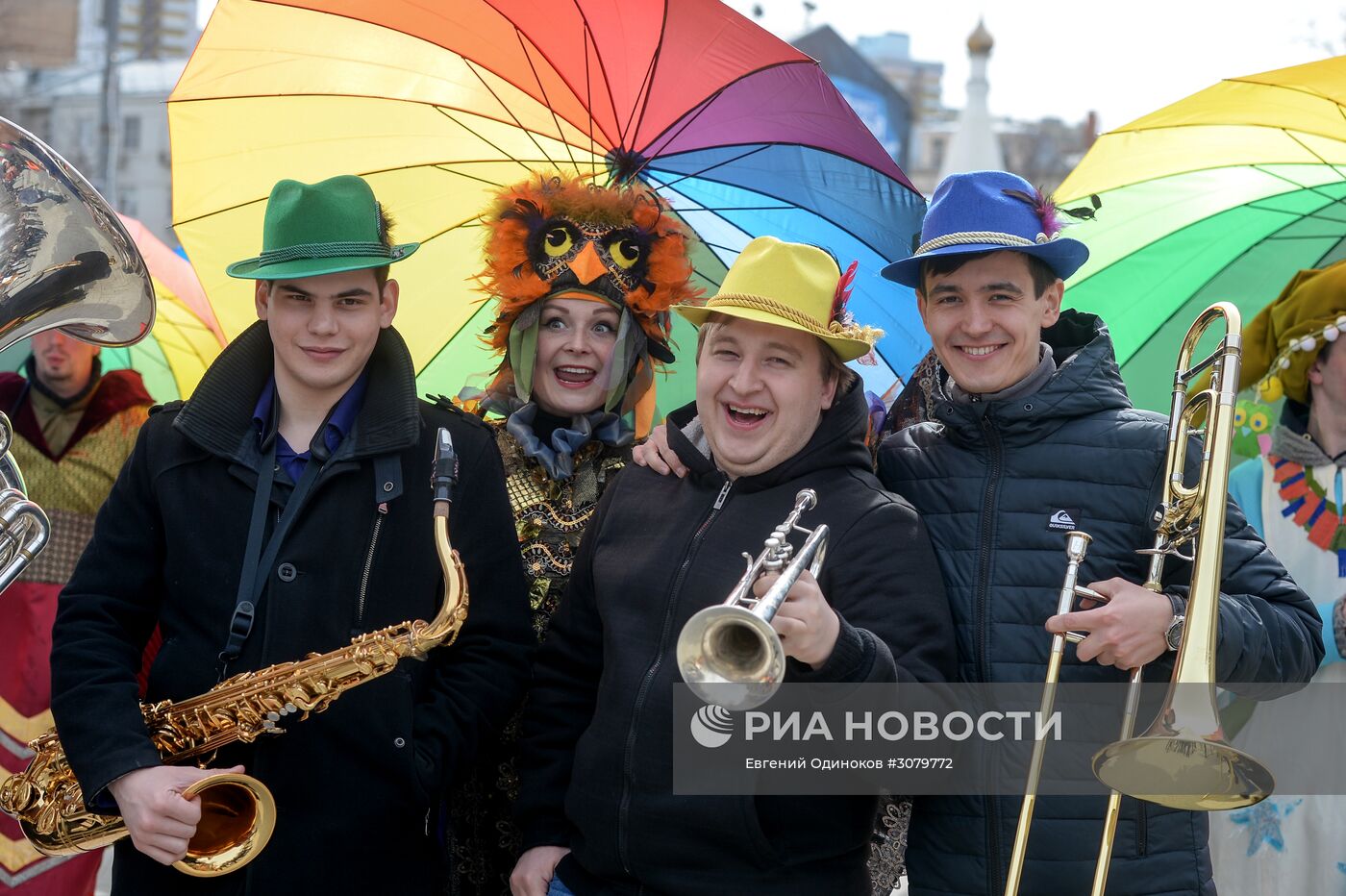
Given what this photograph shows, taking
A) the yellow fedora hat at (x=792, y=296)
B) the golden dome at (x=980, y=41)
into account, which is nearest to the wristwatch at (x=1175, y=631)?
the yellow fedora hat at (x=792, y=296)

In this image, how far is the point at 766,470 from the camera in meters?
3.77

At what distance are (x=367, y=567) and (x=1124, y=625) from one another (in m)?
1.93

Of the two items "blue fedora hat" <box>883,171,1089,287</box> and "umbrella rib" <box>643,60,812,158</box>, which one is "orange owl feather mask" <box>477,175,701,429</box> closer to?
"umbrella rib" <box>643,60,812,158</box>

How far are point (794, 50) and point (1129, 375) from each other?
178 centimetres

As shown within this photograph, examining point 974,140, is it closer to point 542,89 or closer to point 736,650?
point 542,89

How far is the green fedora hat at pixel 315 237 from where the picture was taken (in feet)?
12.7

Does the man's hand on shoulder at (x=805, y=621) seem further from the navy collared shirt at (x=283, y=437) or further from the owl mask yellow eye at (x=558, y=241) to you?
the owl mask yellow eye at (x=558, y=241)

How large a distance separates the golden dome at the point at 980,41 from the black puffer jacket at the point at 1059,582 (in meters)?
33.6

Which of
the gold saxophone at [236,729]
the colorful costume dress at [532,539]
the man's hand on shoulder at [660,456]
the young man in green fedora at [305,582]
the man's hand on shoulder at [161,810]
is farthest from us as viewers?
the colorful costume dress at [532,539]

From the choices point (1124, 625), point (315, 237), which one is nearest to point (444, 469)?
point (315, 237)

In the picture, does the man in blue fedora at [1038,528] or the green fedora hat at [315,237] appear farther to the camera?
the green fedora hat at [315,237]

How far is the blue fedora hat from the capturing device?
3.83m

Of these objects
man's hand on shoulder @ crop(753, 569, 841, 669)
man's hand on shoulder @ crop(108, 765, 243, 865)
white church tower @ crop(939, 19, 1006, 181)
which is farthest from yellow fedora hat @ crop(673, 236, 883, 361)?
white church tower @ crop(939, 19, 1006, 181)

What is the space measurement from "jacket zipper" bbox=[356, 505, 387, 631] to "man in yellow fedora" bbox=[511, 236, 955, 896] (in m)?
0.58
